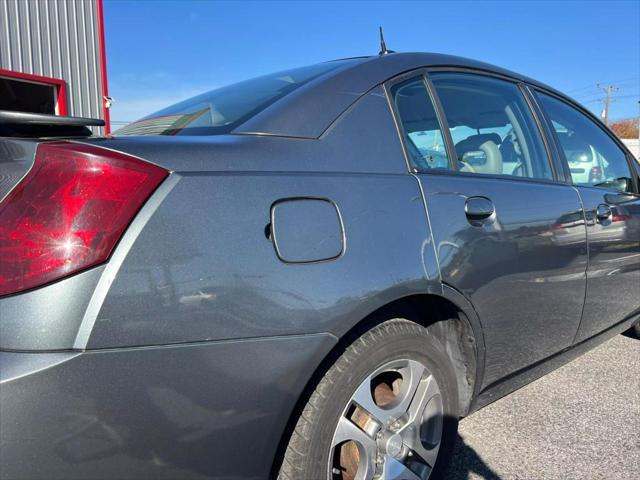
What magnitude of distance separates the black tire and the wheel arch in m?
0.02

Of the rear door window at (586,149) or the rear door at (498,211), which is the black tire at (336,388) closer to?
the rear door at (498,211)

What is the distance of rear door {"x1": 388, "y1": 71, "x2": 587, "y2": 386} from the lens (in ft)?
6.05

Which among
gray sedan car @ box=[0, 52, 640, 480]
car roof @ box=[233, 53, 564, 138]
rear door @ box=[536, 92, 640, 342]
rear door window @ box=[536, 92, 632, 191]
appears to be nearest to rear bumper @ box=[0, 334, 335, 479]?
gray sedan car @ box=[0, 52, 640, 480]

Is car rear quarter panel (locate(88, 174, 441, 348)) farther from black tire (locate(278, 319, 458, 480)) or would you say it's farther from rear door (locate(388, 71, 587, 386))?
rear door (locate(388, 71, 587, 386))

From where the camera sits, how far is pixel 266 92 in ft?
A: 6.31

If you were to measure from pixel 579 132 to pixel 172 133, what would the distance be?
244 centimetres

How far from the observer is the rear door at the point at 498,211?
72.6 inches

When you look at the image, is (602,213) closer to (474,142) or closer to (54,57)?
(474,142)

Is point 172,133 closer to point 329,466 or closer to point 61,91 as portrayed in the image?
point 329,466

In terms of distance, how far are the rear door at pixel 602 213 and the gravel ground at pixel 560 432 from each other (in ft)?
1.25

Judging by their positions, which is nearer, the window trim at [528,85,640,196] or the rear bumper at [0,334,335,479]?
the rear bumper at [0,334,335,479]

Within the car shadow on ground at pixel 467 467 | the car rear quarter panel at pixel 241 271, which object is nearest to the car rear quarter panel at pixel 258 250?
the car rear quarter panel at pixel 241 271

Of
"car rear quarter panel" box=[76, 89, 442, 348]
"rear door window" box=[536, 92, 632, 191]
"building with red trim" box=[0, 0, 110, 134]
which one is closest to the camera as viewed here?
"car rear quarter panel" box=[76, 89, 442, 348]

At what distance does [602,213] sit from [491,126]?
759 millimetres
